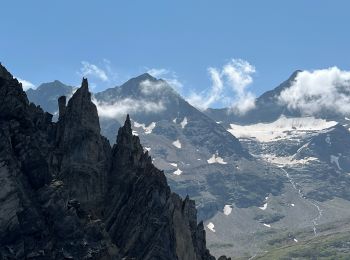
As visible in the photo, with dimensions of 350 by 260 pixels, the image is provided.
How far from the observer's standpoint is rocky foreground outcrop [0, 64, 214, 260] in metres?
73.6

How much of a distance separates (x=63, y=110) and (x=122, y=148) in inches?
441

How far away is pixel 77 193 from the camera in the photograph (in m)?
90.3

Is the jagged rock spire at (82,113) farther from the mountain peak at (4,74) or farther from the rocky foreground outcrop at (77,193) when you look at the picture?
the mountain peak at (4,74)

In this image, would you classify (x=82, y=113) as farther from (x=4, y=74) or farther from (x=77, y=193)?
(x=4, y=74)

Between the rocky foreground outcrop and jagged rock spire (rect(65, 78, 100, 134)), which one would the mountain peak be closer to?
the rocky foreground outcrop

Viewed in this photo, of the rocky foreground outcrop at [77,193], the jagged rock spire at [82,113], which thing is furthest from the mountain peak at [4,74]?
the jagged rock spire at [82,113]

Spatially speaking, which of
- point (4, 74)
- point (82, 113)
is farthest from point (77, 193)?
point (4, 74)

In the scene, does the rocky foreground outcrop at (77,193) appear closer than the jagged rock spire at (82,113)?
Yes

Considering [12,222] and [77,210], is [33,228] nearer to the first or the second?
[12,222]

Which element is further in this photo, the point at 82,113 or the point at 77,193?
the point at 82,113

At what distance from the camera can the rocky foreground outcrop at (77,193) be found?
73625 mm

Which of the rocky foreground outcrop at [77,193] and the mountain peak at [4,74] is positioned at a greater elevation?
the mountain peak at [4,74]

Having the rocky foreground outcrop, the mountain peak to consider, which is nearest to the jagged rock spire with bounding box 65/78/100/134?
the rocky foreground outcrop

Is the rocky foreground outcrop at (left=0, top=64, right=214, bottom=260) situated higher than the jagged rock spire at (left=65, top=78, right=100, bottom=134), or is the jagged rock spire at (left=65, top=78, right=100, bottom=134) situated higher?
the jagged rock spire at (left=65, top=78, right=100, bottom=134)
